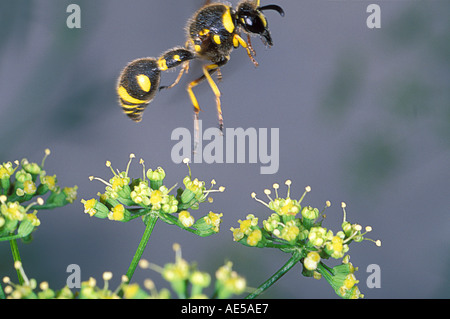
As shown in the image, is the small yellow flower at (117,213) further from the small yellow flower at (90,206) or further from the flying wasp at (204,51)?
the flying wasp at (204,51)

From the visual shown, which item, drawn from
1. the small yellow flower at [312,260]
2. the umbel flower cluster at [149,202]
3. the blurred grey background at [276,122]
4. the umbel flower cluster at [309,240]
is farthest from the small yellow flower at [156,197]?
the blurred grey background at [276,122]

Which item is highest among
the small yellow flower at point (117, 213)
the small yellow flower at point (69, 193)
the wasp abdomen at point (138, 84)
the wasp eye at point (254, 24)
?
the wasp eye at point (254, 24)

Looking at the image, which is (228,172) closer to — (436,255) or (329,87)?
(329,87)

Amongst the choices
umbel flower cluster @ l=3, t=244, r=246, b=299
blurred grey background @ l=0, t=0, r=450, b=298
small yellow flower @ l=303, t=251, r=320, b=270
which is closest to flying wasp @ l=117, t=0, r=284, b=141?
blurred grey background @ l=0, t=0, r=450, b=298

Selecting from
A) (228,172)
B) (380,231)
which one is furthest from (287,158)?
(380,231)

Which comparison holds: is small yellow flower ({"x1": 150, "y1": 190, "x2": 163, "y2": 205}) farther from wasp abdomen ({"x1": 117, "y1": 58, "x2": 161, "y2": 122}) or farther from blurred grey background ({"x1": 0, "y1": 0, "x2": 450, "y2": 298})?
blurred grey background ({"x1": 0, "y1": 0, "x2": 450, "y2": 298})
